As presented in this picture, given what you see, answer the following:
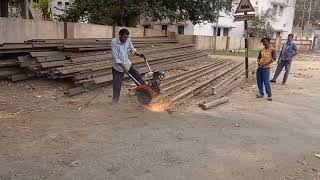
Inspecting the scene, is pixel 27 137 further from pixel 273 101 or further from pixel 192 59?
pixel 192 59

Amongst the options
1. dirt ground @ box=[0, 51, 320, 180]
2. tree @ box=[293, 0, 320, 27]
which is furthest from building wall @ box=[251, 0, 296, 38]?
dirt ground @ box=[0, 51, 320, 180]

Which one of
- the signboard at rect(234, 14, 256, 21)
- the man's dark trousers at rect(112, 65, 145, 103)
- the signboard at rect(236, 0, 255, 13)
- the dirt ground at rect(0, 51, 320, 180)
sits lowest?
the dirt ground at rect(0, 51, 320, 180)

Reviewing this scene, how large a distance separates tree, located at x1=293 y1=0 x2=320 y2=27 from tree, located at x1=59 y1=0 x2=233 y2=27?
45.7m

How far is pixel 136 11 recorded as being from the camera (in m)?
23.8

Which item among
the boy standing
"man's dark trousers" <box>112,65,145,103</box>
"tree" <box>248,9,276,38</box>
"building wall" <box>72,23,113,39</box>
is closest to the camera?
"man's dark trousers" <box>112,65,145,103</box>

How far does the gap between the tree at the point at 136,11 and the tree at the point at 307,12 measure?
45.7 metres

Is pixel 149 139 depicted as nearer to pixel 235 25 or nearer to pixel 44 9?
pixel 44 9

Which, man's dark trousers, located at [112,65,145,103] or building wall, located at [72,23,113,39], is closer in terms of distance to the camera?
man's dark trousers, located at [112,65,145,103]

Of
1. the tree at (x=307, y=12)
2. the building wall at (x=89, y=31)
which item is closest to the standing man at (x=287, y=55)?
the building wall at (x=89, y=31)

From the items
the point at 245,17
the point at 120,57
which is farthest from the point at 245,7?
the point at 120,57

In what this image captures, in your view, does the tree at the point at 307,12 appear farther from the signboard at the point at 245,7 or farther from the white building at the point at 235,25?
the signboard at the point at 245,7

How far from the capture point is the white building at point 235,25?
44875 mm

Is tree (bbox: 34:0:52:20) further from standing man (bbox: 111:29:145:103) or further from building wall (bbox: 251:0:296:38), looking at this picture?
building wall (bbox: 251:0:296:38)

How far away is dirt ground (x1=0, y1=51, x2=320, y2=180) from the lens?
5668 mm
